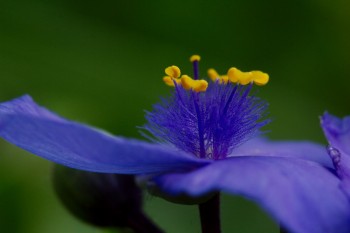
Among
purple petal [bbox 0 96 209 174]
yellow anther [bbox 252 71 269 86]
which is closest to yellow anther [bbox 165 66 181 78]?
yellow anther [bbox 252 71 269 86]

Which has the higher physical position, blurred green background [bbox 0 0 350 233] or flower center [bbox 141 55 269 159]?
blurred green background [bbox 0 0 350 233]

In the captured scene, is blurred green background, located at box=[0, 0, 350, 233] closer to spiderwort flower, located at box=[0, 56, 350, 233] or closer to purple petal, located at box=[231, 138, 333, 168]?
purple petal, located at box=[231, 138, 333, 168]

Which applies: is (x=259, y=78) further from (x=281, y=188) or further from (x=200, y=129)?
(x=281, y=188)

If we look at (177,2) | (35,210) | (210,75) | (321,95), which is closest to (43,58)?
(177,2)

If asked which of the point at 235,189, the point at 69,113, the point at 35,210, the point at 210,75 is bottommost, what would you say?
the point at 235,189

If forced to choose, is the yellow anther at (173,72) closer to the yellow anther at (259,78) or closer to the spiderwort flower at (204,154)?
the spiderwort flower at (204,154)

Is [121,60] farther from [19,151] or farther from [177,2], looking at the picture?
[19,151]

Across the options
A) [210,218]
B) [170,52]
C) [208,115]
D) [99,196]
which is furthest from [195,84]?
[170,52]
